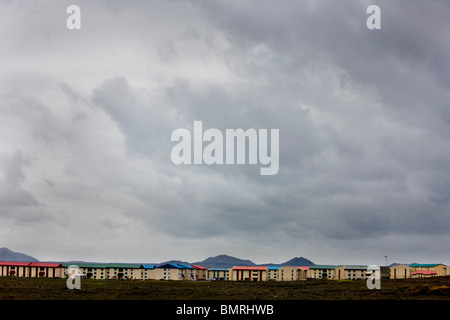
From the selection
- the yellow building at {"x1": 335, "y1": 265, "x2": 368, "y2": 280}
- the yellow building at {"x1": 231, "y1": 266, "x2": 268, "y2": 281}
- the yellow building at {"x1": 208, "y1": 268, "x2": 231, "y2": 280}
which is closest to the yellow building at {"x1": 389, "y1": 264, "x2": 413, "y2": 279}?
the yellow building at {"x1": 335, "y1": 265, "x2": 368, "y2": 280}

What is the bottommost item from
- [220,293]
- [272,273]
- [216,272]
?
[216,272]

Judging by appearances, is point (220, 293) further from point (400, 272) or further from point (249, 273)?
point (400, 272)

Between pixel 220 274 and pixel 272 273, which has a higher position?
pixel 272 273

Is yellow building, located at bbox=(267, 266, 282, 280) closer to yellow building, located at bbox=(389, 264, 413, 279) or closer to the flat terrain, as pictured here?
yellow building, located at bbox=(389, 264, 413, 279)

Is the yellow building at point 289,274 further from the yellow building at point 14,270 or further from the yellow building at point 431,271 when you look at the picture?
the yellow building at point 14,270

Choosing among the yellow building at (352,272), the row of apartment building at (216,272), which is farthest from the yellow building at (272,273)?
the yellow building at (352,272)

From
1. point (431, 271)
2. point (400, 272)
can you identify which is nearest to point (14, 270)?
point (400, 272)

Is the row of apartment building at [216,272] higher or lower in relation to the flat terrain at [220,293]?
lower

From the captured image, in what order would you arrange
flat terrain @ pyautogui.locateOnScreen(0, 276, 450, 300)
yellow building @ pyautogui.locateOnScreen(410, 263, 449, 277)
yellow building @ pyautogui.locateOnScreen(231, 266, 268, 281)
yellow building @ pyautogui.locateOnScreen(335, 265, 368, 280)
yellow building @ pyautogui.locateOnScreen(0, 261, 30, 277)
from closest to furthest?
flat terrain @ pyautogui.locateOnScreen(0, 276, 450, 300), yellow building @ pyautogui.locateOnScreen(410, 263, 449, 277), yellow building @ pyautogui.locateOnScreen(231, 266, 268, 281), yellow building @ pyautogui.locateOnScreen(0, 261, 30, 277), yellow building @ pyautogui.locateOnScreen(335, 265, 368, 280)

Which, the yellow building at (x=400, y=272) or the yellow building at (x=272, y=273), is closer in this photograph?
the yellow building at (x=400, y=272)
